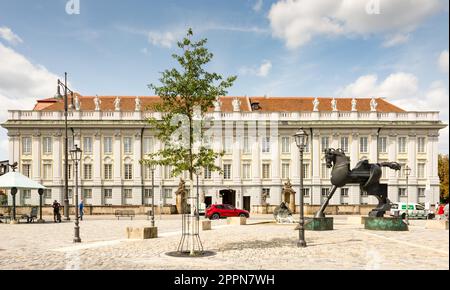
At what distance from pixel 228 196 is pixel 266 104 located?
13.8m

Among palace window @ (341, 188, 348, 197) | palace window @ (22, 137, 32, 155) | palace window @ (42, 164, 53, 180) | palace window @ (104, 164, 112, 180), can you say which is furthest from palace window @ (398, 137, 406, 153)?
palace window @ (22, 137, 32, 155)

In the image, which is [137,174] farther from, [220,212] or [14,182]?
[14,182]

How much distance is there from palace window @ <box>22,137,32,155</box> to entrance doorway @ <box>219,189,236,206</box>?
2531cm

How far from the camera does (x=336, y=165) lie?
71.2ft

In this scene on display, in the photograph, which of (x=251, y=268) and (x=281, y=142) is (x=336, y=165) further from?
(x=281, y=142)

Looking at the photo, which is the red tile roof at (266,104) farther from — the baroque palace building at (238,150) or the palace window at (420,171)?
the palace window at (420,171)

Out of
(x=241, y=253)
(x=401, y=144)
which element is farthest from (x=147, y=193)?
(x=241, y=253)

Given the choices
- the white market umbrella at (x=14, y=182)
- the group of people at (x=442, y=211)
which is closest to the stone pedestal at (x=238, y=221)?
the group of people at (x=442, y=211)

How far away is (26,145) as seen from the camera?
50906 mm

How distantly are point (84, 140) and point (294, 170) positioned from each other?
27.6 m

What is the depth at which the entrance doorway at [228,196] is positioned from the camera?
51781mm

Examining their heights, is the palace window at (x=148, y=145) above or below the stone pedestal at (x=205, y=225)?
above
